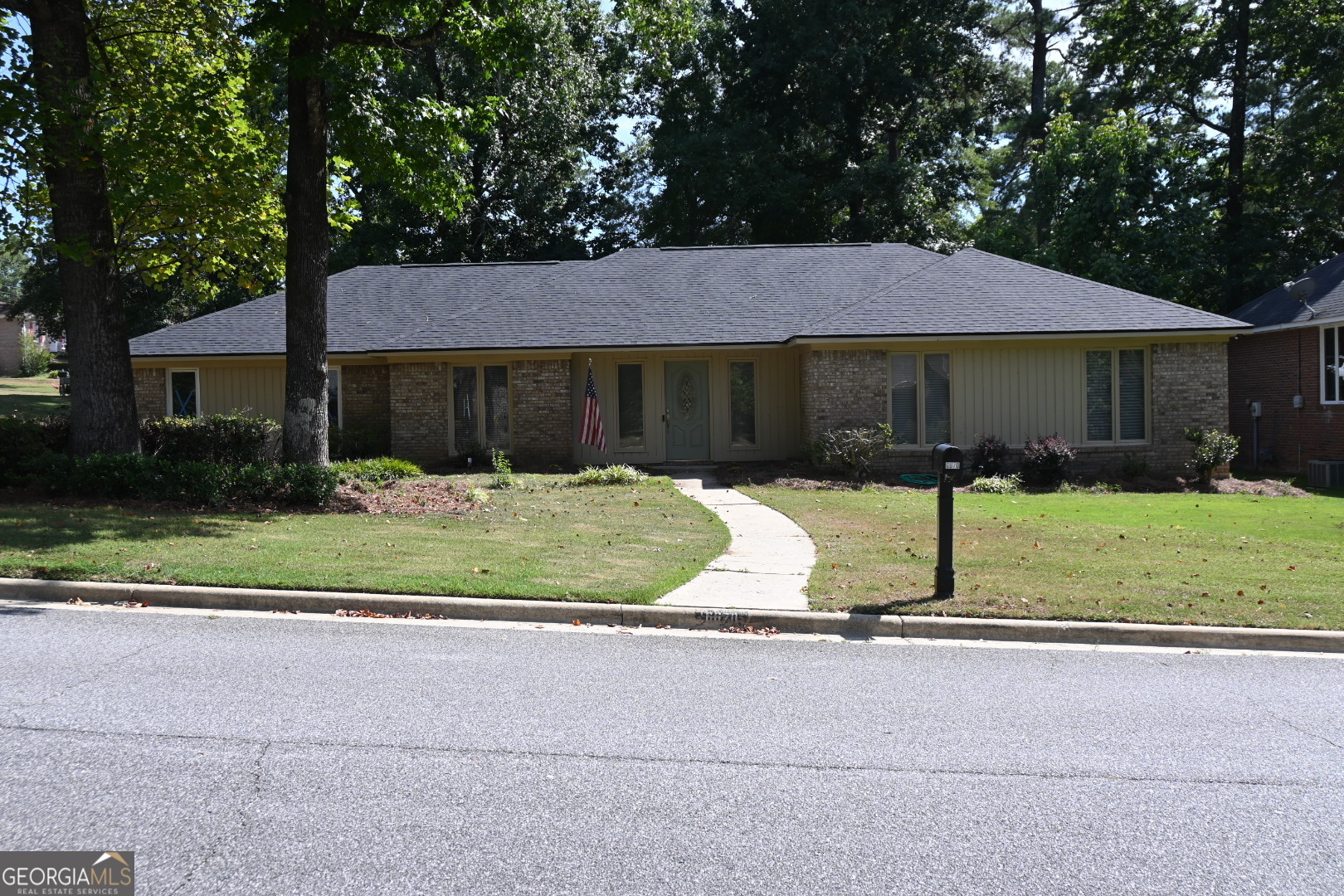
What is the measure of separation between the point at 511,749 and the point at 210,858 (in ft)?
5.11

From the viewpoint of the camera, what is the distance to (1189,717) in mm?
5672

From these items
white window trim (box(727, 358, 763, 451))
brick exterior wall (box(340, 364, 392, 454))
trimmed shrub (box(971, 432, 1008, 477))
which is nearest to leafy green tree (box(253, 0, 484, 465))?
brick exterior wall (box(340, 364, 392, 454))

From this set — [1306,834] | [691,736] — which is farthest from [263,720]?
[1306,834]

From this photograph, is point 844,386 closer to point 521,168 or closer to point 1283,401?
point 1283,401

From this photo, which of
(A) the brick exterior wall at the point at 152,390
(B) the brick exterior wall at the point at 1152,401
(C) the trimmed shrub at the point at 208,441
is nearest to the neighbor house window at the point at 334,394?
(A) the brick exterior wall at the point at 152,390

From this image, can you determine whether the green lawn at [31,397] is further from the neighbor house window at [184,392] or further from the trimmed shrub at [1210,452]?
the trimmed shrub at [1210,452]

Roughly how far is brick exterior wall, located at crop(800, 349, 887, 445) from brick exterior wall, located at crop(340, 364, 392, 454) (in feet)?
32.4

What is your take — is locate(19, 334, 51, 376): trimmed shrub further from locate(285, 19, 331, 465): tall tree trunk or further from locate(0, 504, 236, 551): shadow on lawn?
locate(0, 504, 236, 551): shadow on lawn

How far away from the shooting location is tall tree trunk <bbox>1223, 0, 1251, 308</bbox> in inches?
1196

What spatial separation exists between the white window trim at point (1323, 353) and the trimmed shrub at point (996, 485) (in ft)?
26.6

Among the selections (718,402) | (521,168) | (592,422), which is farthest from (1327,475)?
(521,168)

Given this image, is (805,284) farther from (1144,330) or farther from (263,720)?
(263,720)

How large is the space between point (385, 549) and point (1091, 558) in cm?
775

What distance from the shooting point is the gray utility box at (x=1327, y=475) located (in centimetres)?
1942
